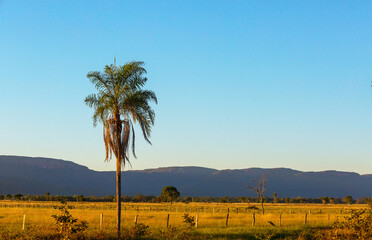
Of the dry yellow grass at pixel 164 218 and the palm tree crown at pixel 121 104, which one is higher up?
the palm tree crown at pixel 121 104

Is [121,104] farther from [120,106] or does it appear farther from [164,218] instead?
[164,218]

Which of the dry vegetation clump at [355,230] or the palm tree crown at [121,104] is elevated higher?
the palm tree crown at [121,104]

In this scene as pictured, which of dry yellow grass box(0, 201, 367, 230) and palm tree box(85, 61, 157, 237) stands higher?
palm tree box(85, 61, 157, 237)

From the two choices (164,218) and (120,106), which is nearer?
(120,106)

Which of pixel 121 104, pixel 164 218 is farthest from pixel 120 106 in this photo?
pixel 164 218

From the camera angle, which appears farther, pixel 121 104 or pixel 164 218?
pixel 164 218

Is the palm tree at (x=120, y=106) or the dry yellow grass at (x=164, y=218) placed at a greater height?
the palm tree at (x=120, y=106)

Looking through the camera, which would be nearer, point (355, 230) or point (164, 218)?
point (355, 230)

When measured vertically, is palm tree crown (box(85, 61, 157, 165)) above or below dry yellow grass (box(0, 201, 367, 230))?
above

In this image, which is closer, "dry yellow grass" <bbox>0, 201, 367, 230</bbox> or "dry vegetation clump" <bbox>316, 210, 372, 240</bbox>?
"dry vegetation clump" <bbox>316, 210, 372, 240</bbox>

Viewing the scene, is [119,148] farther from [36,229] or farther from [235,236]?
[235,236]

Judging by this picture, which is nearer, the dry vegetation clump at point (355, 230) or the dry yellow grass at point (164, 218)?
the dry vegetation clump at point (355, 230)

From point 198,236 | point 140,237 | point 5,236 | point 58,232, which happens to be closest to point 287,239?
point 198,236

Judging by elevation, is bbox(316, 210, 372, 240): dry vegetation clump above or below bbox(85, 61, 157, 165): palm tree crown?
below
